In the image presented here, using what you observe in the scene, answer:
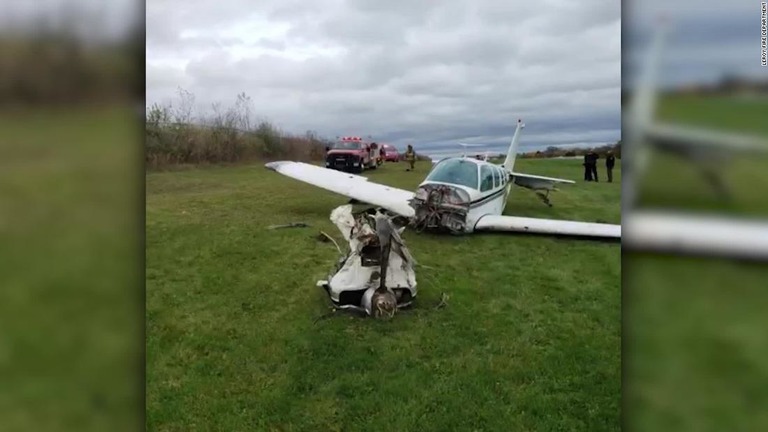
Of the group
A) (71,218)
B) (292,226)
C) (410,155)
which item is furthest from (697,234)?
(71,218)

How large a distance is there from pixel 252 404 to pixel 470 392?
704 mm

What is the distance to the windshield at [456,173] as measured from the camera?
2.15m

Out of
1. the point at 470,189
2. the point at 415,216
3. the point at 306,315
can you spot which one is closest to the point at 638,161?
the point at 470,189

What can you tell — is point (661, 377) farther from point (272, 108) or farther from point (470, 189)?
point (272, 108)

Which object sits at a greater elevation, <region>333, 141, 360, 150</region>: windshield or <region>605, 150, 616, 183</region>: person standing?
<region>333, 141, 360, 150</region>: windshield

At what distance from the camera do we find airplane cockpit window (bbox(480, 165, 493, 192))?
2.10 m

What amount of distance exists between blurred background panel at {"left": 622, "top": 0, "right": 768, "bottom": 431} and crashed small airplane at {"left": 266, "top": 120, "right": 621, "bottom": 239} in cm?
35

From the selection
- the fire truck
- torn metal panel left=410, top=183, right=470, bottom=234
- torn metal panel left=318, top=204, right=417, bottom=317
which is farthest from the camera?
torn metal panel left=410, top=183, right=470, bottom=234

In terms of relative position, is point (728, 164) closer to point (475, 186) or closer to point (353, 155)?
point (475, 186)

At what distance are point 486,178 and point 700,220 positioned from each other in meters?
0.73

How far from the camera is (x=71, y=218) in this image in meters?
1.77

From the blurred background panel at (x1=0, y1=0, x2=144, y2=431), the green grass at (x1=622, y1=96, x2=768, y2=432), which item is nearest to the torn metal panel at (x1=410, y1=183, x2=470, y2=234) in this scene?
the green grass at (x1=622, y1=96, x2=768, y2=432)
